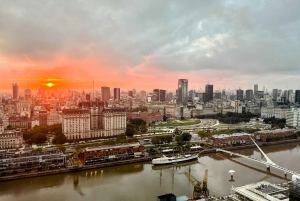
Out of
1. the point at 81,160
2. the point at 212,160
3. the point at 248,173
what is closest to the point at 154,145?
the point at 212,160

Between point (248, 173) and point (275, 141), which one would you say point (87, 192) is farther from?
point (275, 141)

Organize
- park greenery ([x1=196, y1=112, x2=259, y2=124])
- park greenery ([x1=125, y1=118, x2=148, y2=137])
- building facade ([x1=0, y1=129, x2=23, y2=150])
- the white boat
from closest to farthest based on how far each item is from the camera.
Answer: the white boat, building facade ([x1=0, y1=129, x2=23, y2=150]), park greenery ([x1=125, y1=118, x2=148, y2=137]), park greenery ([x1=196, y1=112, x2=259, y2=124])

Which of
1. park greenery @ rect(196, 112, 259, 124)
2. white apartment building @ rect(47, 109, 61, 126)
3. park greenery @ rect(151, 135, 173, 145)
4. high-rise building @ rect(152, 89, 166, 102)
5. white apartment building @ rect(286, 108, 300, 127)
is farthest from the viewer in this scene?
high-rise building @ rect(152, 89, 166, 102)

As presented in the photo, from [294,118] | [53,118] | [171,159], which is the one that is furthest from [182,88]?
[171,159]

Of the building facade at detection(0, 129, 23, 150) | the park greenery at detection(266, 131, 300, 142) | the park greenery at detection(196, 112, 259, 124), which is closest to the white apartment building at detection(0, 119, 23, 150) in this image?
the building facade at detection(0, 129, 23, 150)

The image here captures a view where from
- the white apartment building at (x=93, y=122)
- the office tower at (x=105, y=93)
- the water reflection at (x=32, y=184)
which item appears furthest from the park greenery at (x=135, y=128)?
the office tower at (x=105, y=93)

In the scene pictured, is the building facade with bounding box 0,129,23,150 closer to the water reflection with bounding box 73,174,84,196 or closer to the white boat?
the water reflection with bounding box 73,174,84,196

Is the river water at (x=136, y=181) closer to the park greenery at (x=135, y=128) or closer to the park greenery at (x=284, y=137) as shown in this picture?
the park greenery at (x=284, y=137)

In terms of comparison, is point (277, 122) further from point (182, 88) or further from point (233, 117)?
point (182, 88)
